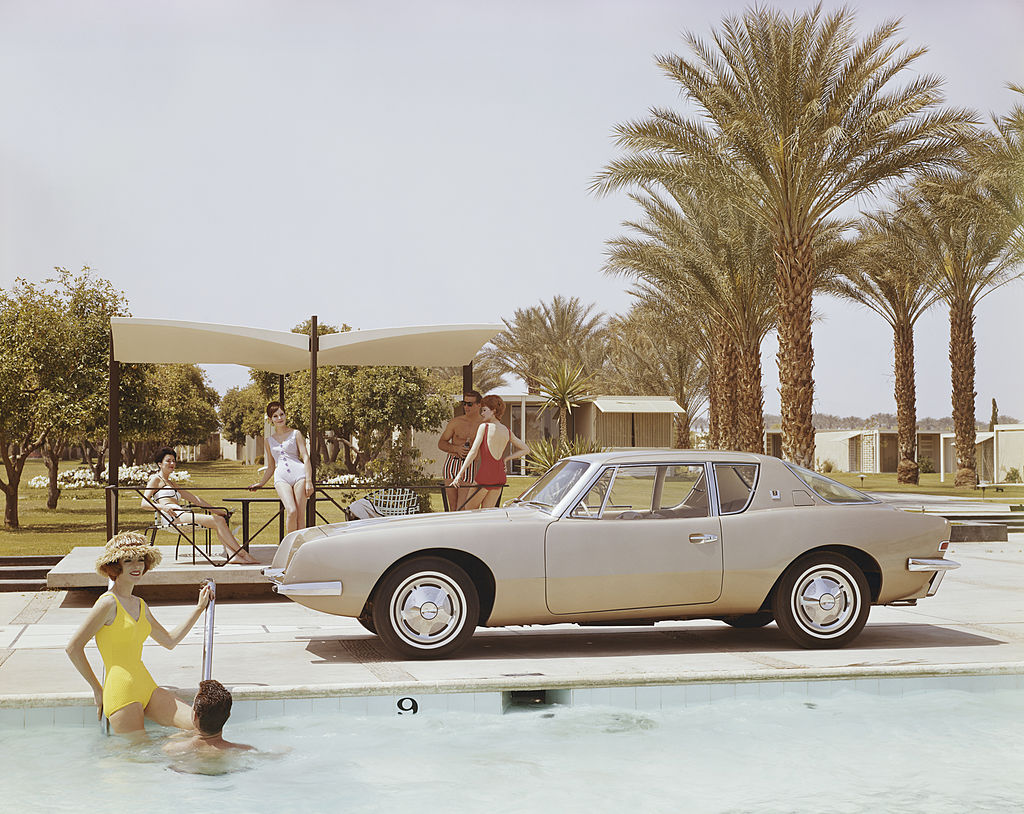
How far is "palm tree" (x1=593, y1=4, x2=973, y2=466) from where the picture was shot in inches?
837

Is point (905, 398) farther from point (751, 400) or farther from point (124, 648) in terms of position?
point (124, 648)

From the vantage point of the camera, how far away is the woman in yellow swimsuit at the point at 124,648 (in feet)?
18.3

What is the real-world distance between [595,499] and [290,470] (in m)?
3.97

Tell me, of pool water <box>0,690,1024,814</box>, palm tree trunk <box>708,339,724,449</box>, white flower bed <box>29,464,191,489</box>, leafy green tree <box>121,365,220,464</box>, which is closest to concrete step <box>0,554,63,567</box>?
pool water <box>0,690,1024,814</box>

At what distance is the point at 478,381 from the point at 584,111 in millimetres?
29732

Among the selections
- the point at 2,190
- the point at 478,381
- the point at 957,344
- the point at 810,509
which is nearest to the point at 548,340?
the point at 478,381

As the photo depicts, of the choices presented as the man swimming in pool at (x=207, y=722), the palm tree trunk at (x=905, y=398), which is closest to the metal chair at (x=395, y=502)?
the man swimming in pool at (x=207, y=722)

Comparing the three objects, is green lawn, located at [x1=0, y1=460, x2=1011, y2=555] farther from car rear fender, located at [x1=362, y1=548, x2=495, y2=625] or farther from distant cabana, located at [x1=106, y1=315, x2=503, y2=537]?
car rear fender, located at [x1=362, y1=548, x2=495, y2=625]

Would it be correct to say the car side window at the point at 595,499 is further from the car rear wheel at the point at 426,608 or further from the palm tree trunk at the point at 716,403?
the palm tree trunk at the point at 716,403

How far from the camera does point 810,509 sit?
815 cm

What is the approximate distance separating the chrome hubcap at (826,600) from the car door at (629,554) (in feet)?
2.14

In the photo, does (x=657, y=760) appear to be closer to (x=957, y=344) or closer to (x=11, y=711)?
(x=11, y=711)

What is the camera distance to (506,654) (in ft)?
26.1

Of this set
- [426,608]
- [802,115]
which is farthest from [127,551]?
[802,115]
